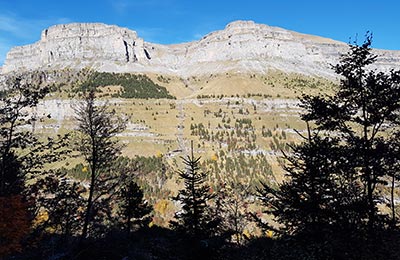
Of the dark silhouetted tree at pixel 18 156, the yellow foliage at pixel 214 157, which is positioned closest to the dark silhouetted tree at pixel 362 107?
the dark silhouetted tree at pixel 18 156

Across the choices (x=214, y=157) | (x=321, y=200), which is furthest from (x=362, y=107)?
(x=214, y=157)

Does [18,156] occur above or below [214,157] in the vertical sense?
below

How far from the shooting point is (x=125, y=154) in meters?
119

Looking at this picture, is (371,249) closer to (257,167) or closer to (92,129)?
(92,129)

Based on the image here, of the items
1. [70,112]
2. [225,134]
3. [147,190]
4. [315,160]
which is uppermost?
[70,112]

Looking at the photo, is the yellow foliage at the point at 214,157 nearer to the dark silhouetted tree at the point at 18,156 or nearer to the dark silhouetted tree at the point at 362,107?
the dark silhouetted tree at the point at 18,156

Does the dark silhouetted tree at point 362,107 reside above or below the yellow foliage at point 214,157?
below

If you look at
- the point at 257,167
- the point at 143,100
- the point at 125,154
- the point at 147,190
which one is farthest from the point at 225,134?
the point at 143,100

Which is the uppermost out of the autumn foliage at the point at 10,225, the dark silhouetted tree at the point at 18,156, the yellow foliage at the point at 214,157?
the yellow foliage at the point at 214,157

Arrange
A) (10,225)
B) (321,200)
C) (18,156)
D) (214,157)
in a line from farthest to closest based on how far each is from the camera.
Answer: (214,157), (18,156), (10,225), (321,200)

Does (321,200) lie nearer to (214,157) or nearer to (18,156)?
(18,156)

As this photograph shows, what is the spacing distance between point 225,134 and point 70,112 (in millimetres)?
89428

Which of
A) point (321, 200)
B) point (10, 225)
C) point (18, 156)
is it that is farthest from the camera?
point (18, 156)

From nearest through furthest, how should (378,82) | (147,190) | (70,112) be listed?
1. (378,82)
2. (147,190)
3. (70,112)
